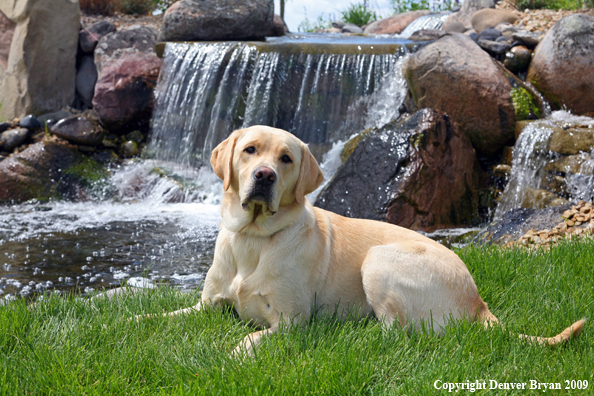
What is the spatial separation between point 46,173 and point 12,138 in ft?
4.67

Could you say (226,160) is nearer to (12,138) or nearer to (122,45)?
(12,138)

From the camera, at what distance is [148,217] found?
26.1 ft

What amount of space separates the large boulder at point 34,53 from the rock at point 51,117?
0.20 m

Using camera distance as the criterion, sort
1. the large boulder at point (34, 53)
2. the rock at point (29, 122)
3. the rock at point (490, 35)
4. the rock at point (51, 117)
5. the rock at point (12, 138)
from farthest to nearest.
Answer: the large boulder at point (34, 53) → the rock at point (51, 117) → the rock at point (29, 122) → the rock at point (490, 35) → the rock at point (12, 138)

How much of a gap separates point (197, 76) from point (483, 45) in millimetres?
5802

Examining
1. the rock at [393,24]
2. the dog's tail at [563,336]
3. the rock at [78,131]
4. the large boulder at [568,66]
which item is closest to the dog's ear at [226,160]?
the dog's tail at [563,336]

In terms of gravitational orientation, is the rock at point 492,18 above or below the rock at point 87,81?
above

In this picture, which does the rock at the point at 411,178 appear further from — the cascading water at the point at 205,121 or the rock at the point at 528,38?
the rock at the point at 528,38

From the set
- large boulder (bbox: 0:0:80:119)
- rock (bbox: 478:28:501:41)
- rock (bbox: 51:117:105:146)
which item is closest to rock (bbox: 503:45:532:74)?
rock (bbox: 478:28:501:41)

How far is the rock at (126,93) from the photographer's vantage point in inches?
421

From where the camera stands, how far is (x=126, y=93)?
1083 centimetres

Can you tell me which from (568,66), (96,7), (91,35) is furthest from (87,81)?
(568,66)

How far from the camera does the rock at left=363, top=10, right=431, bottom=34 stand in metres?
16.8

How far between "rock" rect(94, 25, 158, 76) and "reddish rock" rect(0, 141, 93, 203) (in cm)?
256
